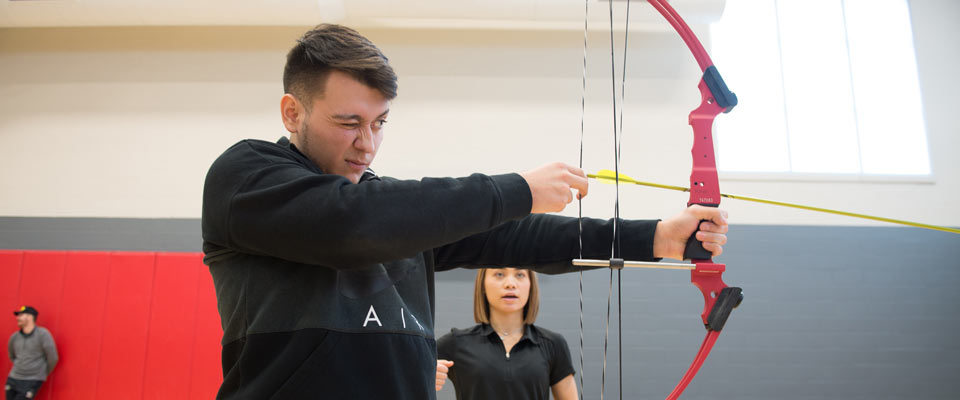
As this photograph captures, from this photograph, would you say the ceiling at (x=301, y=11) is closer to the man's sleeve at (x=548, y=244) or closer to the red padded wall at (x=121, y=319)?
the red padded wall at (x=121, y=319)

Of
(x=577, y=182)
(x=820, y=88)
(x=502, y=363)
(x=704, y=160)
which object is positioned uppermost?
(x=820, y=88)

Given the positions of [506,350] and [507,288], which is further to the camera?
[507,288]

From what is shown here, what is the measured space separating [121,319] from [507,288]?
289cm

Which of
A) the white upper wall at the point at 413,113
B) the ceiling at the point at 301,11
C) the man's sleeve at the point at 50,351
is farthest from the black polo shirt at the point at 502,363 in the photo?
the man's sleeve at the point at 50,351

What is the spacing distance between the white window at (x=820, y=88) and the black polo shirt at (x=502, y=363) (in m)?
2.55

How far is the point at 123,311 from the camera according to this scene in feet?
13.5

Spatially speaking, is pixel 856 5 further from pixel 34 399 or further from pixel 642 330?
pixel 34 399

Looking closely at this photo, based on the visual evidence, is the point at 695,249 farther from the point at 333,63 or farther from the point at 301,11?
the point at 301,11

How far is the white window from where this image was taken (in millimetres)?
4613

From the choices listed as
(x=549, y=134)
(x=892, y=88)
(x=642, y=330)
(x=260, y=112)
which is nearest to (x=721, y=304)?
(x=642, y=330)

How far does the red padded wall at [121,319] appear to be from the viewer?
4004 millimetres

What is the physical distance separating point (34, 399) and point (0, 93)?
2352mm

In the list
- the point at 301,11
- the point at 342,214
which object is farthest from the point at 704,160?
the point at 301,11

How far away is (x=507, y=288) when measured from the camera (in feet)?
8.84
